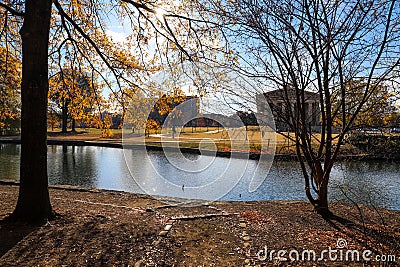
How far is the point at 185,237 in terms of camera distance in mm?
3574

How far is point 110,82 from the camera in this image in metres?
6.21

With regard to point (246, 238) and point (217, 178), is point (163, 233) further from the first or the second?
point (217, 178)

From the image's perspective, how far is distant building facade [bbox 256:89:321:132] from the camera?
4910mm

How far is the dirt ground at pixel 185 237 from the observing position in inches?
114

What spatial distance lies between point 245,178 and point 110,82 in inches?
260

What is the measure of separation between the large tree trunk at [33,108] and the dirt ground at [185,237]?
31 cm

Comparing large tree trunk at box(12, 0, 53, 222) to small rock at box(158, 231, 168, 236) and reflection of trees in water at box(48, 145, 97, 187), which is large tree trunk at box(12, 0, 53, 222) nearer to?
small rock at box(158, 231, 168, 236)

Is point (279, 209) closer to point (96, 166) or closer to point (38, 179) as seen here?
point (38, 179)

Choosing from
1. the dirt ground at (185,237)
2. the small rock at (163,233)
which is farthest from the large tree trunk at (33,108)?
the small rock at (163,233)

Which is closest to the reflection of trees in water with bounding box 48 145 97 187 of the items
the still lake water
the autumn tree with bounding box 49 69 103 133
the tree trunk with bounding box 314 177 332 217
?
the still lake water

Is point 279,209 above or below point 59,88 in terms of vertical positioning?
below

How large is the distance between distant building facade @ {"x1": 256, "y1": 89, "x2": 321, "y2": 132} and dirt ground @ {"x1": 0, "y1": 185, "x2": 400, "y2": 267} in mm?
1554

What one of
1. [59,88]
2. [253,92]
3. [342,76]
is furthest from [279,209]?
[59,88]

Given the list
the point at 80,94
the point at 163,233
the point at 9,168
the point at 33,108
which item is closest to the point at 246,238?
the point at 163,233
